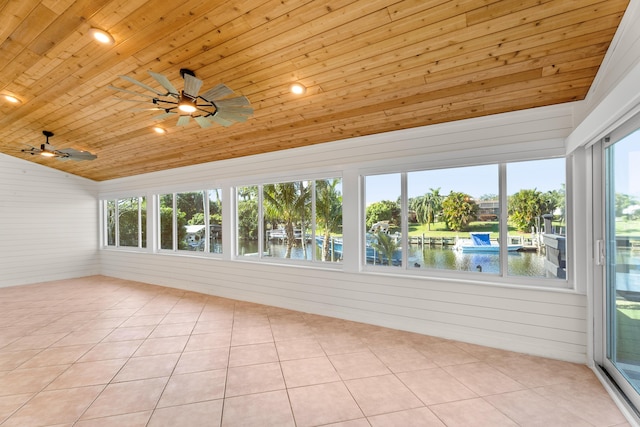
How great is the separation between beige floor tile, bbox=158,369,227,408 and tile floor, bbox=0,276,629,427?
0.05 feet

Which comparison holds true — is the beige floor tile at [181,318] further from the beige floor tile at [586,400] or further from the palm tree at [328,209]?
the beige floor tile at [586,400]

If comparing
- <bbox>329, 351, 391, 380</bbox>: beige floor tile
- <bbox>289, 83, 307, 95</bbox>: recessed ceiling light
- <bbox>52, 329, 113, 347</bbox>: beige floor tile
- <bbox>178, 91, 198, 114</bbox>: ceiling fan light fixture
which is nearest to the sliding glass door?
<bbox>329, 351, 391, 380</bbox>: beige floor tile

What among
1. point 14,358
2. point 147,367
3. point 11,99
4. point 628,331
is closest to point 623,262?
point 628,331

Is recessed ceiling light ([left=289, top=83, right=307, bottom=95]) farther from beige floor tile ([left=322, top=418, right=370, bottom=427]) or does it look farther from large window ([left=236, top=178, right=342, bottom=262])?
beige floor tile ([left=322, top=418, right=370, bottom=427])

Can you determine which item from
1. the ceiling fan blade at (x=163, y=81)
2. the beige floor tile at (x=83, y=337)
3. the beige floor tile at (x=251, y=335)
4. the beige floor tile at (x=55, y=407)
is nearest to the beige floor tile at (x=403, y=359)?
the beige floor tile at (x=251, y=335)

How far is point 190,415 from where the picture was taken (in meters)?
2.19

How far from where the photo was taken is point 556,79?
261cm

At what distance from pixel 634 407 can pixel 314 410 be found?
7.81ft

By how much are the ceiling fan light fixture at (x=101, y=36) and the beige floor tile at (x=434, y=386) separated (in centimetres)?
404

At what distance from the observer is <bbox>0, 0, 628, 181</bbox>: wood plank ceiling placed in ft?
6.97

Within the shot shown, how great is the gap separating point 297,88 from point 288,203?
2.32 metres

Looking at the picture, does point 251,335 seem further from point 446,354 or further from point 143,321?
point 446,354

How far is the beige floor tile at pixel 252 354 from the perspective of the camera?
3.02 meters

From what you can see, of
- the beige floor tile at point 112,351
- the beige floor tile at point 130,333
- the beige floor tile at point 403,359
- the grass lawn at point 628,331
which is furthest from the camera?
the beige floor tile at point 130,333
